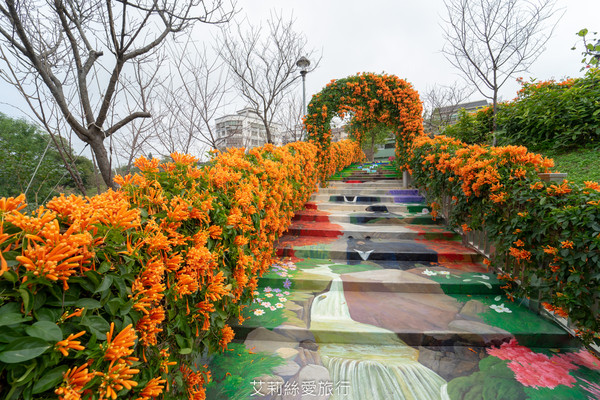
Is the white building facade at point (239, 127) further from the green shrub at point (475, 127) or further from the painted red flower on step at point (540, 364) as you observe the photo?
the green shrub at point (475, 127)

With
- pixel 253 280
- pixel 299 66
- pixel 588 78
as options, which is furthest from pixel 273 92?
pixel 588 78

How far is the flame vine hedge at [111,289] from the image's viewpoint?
0.58 meters

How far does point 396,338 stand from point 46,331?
218 cm

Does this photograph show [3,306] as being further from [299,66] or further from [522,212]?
[299,66]

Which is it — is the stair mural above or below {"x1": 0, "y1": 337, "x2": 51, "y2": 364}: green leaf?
below

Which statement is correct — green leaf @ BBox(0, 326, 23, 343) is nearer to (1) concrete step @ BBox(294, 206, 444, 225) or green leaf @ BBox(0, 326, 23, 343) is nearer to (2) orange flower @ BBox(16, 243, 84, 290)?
(2) orange flower @ BBox(16, 243, 84, 290)

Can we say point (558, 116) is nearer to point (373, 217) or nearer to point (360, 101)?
point (373, 217)

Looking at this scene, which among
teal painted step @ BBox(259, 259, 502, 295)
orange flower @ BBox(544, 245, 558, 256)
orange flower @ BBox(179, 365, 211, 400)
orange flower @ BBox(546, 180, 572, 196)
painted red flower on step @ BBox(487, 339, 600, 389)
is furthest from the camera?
teal painted step @ BBox(259, 259, 502, 295)

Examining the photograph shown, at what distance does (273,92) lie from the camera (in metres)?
7.01

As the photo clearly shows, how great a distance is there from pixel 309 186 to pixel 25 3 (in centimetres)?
450

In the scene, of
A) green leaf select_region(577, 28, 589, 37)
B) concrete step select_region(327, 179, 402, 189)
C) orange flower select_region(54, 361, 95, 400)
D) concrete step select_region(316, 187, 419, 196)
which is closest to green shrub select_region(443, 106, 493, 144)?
green leaf select_region(577, 28, 589, 37)

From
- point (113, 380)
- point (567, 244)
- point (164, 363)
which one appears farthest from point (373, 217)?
point (113, 380)

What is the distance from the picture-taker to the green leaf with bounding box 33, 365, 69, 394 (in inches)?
22.1

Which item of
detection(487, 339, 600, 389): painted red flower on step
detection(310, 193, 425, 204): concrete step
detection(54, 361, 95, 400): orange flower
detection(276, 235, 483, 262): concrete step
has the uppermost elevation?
detection(54, 361, 95, 400): orange flower
